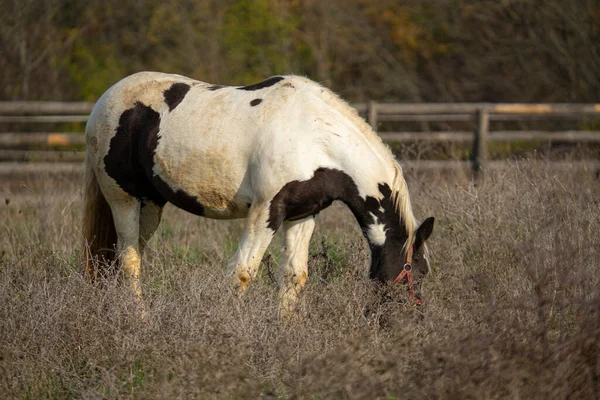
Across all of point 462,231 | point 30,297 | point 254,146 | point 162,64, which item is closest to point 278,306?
point 254,146

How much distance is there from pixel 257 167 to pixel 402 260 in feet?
3.34

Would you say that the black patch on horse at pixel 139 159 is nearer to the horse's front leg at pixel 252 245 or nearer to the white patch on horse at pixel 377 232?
the horse's front leg at pixel 252 245

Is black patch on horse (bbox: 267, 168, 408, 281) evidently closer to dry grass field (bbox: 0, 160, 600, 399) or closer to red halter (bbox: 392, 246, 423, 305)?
red halter (bbox: 392, 246, 423, 305)

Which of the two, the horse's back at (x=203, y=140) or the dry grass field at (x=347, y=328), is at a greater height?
the horse's back at (x=203, y=140)

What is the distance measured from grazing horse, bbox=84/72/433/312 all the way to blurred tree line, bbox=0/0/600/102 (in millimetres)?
11377

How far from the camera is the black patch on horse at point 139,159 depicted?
5477 millimetres

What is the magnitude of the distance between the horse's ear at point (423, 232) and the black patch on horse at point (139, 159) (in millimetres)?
1366

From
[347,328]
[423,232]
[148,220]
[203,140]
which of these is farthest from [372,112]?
[347,328]

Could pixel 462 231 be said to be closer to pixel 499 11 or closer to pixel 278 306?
pixel 278 306

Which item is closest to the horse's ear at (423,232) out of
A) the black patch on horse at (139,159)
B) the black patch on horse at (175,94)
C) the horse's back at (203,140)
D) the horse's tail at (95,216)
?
the horse's back at (203,140)

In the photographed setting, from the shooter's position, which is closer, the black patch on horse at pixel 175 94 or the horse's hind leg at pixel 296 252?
the horse's hind leg at pixel 296 252

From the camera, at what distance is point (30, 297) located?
468cm

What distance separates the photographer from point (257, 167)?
5059mm

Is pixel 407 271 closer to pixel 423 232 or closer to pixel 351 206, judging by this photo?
pixel 423 232
